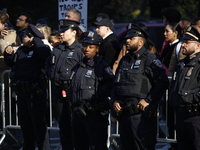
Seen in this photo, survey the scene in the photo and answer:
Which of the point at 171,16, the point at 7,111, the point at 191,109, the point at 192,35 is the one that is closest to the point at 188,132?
the point at 191,109

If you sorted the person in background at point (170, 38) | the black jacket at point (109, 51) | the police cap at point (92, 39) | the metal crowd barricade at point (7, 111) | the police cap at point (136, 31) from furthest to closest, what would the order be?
the metal crowd barricade at point (7, 111)
the person in background at point (170, 38)
the black jacket at point (109, 51)
the police cap at point (92, 39)
the police cap at point (136, 31)

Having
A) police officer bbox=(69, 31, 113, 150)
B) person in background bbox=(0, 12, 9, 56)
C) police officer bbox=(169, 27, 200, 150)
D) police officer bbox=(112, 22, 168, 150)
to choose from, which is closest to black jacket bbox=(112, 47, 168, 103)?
police officer bbox=(112, 22, 168, 150)

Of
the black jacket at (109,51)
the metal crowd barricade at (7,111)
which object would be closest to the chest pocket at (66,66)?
the black jacket at (109,51)

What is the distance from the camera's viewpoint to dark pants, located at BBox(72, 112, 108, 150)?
653 centimetres

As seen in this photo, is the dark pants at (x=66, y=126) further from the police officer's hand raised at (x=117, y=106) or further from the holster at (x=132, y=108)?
the holster at (x=132, y=108)

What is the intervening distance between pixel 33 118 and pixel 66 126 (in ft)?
1.87

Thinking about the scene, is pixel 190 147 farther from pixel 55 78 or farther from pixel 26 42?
pixel 26 42

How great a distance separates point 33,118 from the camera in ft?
24.7

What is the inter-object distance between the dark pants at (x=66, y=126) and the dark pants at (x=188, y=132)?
180 cm

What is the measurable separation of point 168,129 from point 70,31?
7.04 feet

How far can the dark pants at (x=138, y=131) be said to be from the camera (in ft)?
20.4

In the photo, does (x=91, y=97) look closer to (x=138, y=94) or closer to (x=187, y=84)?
(x=138, y=94)

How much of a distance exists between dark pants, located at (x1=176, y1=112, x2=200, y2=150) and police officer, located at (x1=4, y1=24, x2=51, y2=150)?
2400 millimetres

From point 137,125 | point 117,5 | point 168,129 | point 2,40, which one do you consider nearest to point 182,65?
point 137,125
